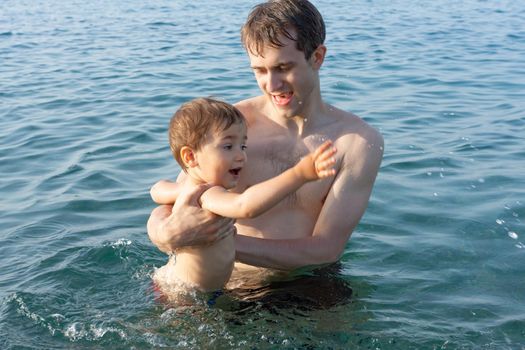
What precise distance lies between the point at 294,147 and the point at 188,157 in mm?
964

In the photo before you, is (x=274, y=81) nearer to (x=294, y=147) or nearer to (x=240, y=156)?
(x=294, y=147)

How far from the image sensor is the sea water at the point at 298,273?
16.9ft

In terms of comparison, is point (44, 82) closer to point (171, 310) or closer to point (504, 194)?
point (504, 194)

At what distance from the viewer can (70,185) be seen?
27.1ft

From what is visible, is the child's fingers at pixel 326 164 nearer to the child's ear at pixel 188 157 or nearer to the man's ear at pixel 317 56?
the child's ear at pixel 188 157

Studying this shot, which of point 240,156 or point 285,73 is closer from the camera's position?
point 240,156

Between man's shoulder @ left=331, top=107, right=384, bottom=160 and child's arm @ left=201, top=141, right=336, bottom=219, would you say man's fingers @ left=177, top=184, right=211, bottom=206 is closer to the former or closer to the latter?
child's arm @ left=201, top=141, right=336, bottom=219

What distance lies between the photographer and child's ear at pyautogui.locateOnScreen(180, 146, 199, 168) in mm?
4844

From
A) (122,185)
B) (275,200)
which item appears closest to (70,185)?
(122,185)

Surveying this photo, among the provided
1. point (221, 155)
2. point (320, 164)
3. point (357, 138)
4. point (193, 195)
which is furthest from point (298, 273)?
point (320, 164)

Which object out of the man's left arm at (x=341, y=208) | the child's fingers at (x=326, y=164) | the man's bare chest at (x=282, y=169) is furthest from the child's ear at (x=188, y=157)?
the child's fingers at (x=326, y=164)

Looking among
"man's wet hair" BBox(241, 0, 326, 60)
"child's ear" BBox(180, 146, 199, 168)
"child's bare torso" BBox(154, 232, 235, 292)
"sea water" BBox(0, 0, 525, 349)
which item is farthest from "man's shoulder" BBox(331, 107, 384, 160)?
"child's ear" BBox(180, 146, 199, 168)

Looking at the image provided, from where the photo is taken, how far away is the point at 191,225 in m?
4.82

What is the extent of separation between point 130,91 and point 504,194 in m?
6.55
